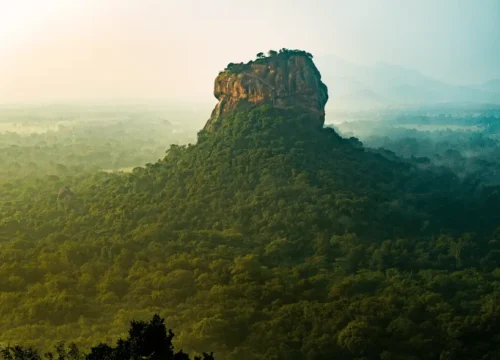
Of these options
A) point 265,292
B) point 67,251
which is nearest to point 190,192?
point 67,251

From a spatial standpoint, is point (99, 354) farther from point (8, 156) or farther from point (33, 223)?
point (8, 156)

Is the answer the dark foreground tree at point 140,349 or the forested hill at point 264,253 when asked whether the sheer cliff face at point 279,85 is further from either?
the dark foreground tree at point 140,349

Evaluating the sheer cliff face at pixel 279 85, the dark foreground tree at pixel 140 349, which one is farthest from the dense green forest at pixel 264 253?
the sheer cliff face at pixel 279 85

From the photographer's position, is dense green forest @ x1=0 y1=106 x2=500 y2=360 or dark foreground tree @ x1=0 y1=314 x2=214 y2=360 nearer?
dark foreground tree @ x1=0 y1=314 x2=214 y2=360

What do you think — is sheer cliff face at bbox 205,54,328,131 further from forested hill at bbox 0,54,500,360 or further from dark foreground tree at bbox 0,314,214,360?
dark foreground tree at bbox 0,314,214,360

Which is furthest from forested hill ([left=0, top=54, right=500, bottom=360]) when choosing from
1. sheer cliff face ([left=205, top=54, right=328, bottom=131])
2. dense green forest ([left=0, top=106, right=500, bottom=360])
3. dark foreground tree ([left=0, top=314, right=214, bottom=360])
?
dark foreground tree ([left=0, top=314, right=214, bottom=360])

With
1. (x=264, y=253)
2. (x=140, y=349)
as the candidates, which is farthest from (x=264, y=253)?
(x=140, y=349)

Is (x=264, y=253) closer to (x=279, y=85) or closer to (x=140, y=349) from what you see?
(x=140, y=349)
